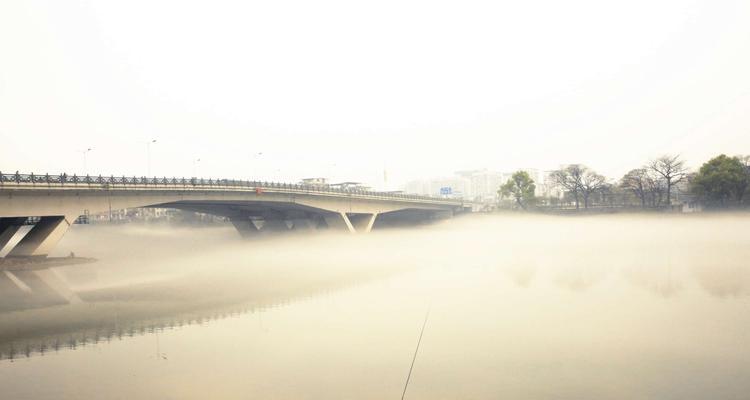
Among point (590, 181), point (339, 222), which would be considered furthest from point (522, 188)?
point (339, 222)

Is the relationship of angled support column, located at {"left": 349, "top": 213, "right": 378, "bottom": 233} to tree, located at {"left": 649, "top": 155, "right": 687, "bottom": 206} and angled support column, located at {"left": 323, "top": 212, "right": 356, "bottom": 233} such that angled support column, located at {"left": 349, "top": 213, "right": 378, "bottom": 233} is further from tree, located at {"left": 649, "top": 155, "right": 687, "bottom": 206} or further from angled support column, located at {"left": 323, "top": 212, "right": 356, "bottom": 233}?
tree, located at {"left": 649, "top": 155, "right": 687, "bottom": 206}

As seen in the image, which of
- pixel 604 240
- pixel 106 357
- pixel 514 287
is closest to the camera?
pixel 106 357

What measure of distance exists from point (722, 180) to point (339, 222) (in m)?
82.8

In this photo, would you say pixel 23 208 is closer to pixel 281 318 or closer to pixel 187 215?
pixel 281 318

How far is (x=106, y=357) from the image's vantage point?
74.1 feet

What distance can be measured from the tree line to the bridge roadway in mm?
45462

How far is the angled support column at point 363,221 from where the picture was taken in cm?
10388

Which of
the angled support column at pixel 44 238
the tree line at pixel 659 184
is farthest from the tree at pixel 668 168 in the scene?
the angled support column at pixel 44 238

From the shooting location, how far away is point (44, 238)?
56875 mm

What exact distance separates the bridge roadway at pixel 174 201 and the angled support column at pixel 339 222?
19 cm

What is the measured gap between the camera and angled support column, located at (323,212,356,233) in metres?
97.6

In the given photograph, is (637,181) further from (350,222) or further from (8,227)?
(8,227)

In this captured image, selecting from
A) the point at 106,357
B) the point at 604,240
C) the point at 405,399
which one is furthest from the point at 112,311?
the point at 604,240

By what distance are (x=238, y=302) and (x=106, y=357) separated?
12.7 metres
